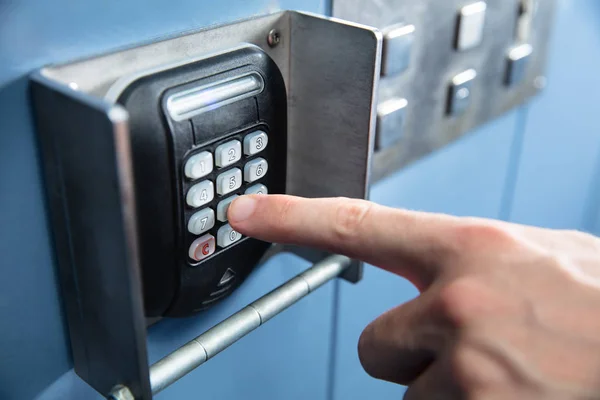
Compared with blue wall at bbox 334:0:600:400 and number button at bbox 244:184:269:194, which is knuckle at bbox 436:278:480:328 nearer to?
number button at bbox 244:184:269:194

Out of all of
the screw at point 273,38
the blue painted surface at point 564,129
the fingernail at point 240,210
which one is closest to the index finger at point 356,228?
the fingernail at point 240,210

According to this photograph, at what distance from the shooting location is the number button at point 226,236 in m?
0.43

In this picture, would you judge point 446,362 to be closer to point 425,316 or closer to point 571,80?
point 425,316

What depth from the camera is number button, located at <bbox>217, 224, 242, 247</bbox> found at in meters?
0.43

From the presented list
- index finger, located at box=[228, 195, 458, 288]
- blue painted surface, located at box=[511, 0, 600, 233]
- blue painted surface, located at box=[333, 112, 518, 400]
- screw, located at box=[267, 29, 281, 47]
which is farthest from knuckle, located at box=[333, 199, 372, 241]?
blue painted surface, located at box=[511, 0, 600, 233]

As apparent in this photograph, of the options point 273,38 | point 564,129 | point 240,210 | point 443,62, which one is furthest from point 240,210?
point 564,129

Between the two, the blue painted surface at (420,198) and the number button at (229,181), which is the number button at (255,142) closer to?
the number button at (229,181)

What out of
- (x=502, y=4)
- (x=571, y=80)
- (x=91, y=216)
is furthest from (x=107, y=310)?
(x=571, y=80)

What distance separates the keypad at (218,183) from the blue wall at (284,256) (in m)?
0.08

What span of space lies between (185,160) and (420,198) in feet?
1.33

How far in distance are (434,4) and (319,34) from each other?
22 centimetres

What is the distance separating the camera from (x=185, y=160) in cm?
39

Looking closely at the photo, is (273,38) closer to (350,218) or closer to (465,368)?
(350,218)

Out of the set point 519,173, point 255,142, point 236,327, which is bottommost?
point 519,173
